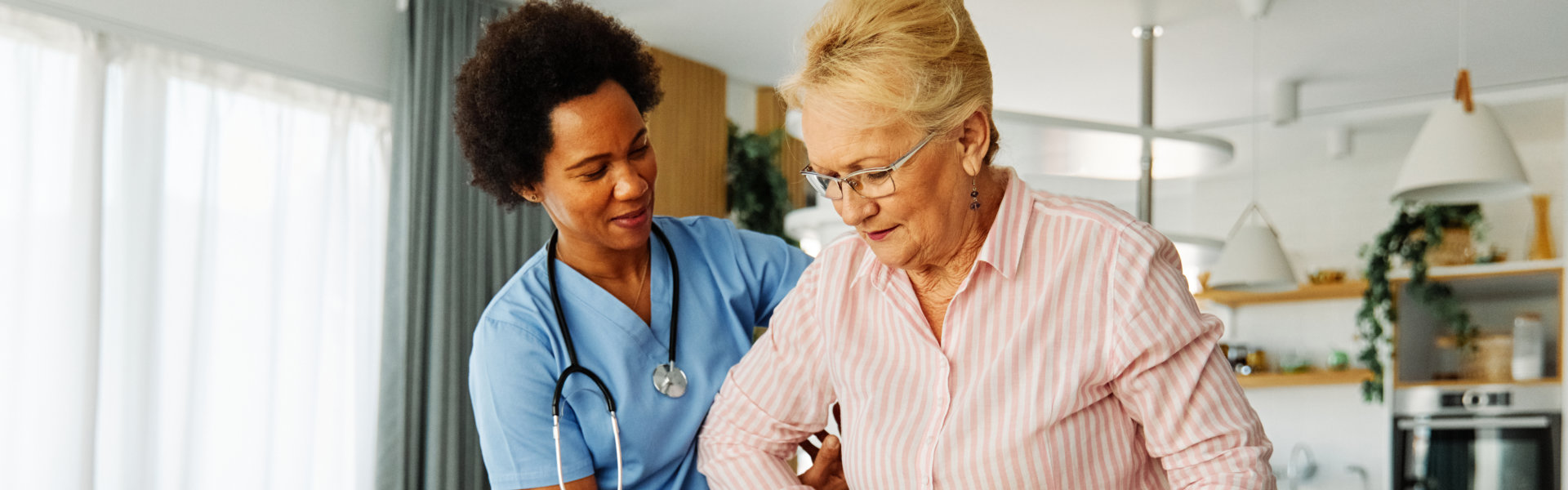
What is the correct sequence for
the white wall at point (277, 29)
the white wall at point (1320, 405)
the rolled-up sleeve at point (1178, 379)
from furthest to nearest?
the white wall at point (1320, 405)
the white wall at point (277, 29)
the rolled-up sleeve at point (1178, 379)

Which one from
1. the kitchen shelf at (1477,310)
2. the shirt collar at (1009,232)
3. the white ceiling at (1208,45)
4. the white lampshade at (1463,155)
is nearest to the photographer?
the shirt collar at (1009,232)

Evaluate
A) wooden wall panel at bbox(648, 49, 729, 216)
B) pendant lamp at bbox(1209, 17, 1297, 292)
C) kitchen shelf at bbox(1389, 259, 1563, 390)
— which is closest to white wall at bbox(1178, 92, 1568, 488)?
kitchen shelf at bbox(1389, 259, 1563, 390)

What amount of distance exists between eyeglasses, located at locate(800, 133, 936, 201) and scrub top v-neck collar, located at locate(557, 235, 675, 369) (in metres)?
0.59

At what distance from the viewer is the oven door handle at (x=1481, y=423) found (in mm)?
5469

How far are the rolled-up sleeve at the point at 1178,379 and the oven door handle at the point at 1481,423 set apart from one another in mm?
5157

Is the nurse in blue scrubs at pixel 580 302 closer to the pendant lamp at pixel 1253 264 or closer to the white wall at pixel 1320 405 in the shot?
the pendant lamp at pixel 1253 264

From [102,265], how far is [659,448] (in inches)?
110

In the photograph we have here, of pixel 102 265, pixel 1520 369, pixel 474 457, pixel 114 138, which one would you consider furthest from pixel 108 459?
pixel 1520 369

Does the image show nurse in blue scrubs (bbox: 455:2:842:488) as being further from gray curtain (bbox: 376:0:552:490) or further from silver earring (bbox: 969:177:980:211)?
gray curtain (bbox: 376:0:552:490)

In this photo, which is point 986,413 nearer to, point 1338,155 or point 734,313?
point 734,313

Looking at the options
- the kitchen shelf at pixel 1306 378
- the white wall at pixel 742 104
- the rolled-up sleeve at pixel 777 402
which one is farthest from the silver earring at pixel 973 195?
the kitchen shelf at pixel 1306 378

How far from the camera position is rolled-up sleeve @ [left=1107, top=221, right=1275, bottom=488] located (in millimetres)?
1193

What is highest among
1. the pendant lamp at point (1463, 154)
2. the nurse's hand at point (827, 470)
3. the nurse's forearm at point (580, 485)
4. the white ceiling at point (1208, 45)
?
the white ceiling at point (1208, 45)

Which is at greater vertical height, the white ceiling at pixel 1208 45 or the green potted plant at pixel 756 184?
the white ceiling at pixel 1208 45
